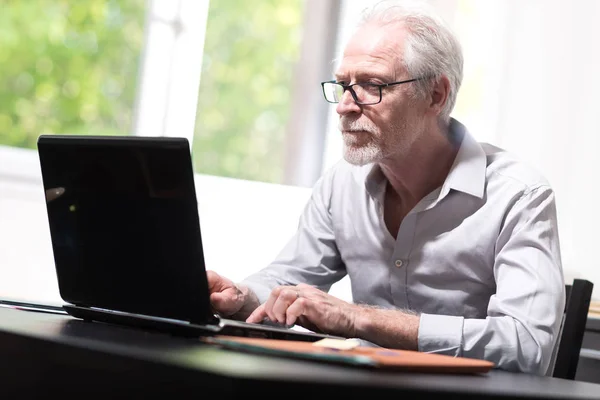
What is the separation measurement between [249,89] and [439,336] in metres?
2.09

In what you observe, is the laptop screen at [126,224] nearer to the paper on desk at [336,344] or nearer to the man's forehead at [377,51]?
the paper on desk at [336,344]

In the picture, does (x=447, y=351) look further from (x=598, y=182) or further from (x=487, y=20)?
(x=487, y=20)

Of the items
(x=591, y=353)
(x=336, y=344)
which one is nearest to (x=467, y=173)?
(x=336, y=344)

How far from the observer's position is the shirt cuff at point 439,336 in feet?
4.37

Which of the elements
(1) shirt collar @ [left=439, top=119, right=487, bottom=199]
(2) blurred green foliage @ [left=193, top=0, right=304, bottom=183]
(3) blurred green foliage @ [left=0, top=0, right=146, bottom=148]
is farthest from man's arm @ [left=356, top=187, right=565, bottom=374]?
(3) blurred green foliage @ [left=0, top=0, right=146, bottom=148]

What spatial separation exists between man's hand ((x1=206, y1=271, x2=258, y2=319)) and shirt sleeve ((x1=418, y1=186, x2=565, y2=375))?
0.38m

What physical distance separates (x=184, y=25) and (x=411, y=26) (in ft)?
4.69

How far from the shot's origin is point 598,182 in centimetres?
277

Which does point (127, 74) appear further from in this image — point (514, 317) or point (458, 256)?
point (514, 317)

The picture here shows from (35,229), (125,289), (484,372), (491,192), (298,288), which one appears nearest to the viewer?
(484,372)

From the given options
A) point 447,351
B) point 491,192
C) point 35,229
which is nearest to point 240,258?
point 35,229

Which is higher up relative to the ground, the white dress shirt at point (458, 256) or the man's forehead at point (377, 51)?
the man's forehead at point (377, 51)

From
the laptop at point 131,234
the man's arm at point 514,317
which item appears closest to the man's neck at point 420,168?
the man's arm at point 514,317

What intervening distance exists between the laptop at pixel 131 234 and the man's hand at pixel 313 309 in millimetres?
131
